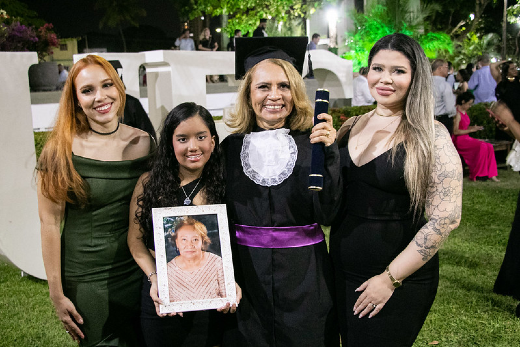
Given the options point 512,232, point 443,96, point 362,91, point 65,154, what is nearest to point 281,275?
point 65,154

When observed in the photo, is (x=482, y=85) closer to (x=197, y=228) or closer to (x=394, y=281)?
(x=394, y=281)

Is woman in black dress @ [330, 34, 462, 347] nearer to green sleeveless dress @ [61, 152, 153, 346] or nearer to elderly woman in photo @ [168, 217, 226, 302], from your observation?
elderly woman in photo @ [168, 217, 226, 302]

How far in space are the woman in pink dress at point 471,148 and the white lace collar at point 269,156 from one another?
8125mm

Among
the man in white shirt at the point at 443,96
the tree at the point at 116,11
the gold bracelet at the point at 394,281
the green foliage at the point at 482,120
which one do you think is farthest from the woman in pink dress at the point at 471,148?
the tree at the point at 116,11

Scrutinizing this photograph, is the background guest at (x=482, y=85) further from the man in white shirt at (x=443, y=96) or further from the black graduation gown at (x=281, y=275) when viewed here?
the black graduation gown at (x=281, y=275)

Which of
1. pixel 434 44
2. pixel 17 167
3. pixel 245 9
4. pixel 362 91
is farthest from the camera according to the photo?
pixel 245 9

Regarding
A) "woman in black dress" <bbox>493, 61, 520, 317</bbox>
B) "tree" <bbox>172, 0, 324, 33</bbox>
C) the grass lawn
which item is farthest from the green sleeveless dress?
"tree" <bbox>172, 0, 324, 33</bbox>

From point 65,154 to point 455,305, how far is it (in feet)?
12.7

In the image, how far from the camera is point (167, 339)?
2492 millimetres

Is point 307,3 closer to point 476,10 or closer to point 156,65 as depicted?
point 476,10

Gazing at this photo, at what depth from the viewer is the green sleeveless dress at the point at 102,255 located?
8.43 ft

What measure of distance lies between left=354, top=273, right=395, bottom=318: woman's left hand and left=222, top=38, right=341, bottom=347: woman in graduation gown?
0.24m

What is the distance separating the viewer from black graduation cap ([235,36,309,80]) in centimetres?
273

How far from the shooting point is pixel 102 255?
102 inches
